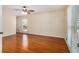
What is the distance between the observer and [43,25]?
4.10ft

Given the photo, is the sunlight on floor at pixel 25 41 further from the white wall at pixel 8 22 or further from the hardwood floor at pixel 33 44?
the white wall at pixel 8 22

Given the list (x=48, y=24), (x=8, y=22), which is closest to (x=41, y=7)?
(x=48, y=24)

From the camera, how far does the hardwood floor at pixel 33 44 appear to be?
1202mm

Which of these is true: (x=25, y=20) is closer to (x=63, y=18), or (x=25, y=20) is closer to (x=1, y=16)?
(x=1, y=16)

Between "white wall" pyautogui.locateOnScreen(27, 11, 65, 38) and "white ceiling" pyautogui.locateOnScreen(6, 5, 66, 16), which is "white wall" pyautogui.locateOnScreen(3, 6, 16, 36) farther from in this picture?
"white wall" pyautogui.locateOnScreen(27, 11, 65, 38)

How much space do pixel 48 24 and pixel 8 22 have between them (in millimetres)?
544

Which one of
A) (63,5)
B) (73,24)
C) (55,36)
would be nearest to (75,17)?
(73,24)

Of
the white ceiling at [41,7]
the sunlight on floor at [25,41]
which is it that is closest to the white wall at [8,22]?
the white ceiling at [41,7]

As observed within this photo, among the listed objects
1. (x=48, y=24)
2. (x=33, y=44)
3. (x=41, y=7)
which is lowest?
(x=33, y=44)

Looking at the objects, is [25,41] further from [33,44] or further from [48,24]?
[48,24]

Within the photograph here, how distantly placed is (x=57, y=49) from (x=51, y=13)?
0.48 m

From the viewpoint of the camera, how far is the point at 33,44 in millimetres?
1234

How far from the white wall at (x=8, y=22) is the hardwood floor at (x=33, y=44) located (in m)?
0.08

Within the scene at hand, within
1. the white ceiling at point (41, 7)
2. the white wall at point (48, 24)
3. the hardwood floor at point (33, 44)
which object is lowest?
the hardwood floor at point (33, 44)
